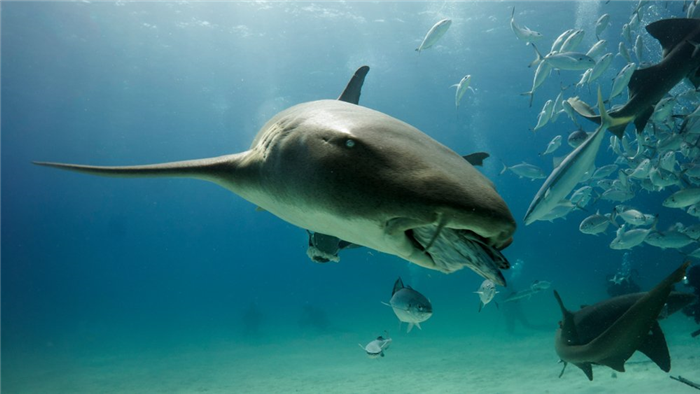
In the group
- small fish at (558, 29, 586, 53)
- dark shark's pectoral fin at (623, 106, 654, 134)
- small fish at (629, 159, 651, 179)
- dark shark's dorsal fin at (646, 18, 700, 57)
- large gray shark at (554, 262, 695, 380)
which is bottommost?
large gray shark at (554, 262, 695, 380)

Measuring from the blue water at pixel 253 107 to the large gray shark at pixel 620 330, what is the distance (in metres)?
2.79

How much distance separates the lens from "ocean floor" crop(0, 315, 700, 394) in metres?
7.59

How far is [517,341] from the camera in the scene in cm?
1596

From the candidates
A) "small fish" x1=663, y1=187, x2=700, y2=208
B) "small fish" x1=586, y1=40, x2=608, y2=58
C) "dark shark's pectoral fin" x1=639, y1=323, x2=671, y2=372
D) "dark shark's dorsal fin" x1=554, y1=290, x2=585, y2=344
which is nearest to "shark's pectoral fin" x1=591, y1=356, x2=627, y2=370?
"dark shark's pectoral fin" x1=639, y1=323, x2=671, y2=372

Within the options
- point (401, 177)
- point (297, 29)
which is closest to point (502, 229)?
point (401, 177)

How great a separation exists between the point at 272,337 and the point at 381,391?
19829mm

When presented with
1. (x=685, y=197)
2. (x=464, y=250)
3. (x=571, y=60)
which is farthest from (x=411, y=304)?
(x=571, y=60)

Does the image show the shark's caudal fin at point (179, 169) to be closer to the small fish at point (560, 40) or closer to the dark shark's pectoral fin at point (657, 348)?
the dark shark's pectoral fin at point (657, 348)

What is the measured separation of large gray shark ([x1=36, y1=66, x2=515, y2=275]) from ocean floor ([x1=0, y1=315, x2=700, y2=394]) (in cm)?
689

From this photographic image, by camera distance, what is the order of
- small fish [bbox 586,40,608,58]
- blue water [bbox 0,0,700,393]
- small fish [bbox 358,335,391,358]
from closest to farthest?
small fish [bbox 358,335,391,358] → small fish [bbox 586,40,608,58] → blue water [bbox 0,0,700,393]

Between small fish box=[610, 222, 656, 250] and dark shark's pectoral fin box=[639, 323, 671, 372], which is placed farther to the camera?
small fish box=[610, 222, 656, 250]

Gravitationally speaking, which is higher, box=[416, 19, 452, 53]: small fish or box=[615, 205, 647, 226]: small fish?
box=[416, 19, 452, 53]: small fish

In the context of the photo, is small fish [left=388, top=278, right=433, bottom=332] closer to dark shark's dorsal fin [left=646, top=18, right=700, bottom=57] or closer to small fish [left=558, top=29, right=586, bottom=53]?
dark shark's dorsal fin [left=646, top=18, right=700, bottom=57]

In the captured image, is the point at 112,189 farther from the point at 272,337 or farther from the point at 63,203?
the point at 272,337
